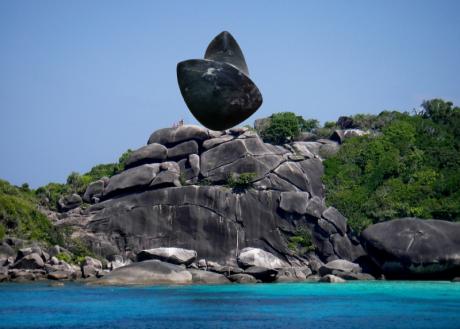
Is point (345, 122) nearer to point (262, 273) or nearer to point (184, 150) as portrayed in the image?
point (184, 150)

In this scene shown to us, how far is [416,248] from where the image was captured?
45188 mm

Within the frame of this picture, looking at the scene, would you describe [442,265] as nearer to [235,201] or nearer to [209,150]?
[235,201]

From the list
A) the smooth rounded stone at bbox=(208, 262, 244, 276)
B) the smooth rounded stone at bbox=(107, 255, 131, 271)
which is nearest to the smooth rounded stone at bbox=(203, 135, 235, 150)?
the smooth rounded stone at bbox=(208, 262, 244, 276)

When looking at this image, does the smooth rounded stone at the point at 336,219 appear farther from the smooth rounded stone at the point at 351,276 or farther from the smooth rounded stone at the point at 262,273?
the smooth rounded stone at the point at 262,273

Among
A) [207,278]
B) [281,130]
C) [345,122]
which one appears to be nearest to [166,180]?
[207,278]

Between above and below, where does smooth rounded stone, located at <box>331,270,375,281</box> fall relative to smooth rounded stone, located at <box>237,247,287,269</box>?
below

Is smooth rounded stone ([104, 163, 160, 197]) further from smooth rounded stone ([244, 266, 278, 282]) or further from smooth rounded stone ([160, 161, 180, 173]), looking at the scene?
smooth rounded stone ([244, 266, 278, 282])

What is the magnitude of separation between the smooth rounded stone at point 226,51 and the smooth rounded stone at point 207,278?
34.3 meters

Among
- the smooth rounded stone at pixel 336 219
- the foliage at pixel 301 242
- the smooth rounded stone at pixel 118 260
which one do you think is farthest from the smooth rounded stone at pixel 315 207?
the smooth rounded stone at pixel 118 260

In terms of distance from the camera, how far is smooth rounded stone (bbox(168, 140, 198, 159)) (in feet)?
182

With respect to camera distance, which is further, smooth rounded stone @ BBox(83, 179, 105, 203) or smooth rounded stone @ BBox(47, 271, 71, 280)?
smooth rounded stone @ BBox(83, 179, 105, 203)

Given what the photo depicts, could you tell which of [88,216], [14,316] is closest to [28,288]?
[14,316]

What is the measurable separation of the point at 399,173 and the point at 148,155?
20661 millimetres

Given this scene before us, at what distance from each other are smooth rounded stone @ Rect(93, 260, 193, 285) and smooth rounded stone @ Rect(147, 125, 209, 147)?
16020mm
